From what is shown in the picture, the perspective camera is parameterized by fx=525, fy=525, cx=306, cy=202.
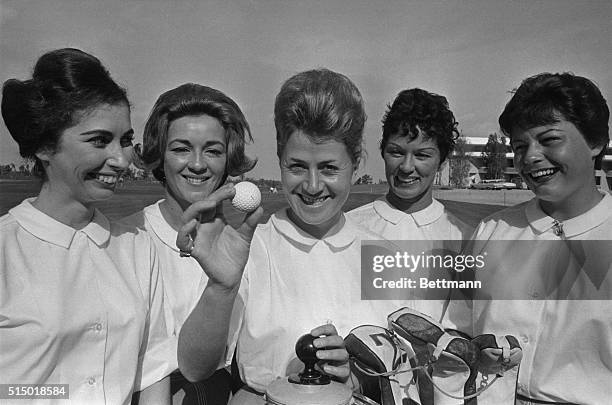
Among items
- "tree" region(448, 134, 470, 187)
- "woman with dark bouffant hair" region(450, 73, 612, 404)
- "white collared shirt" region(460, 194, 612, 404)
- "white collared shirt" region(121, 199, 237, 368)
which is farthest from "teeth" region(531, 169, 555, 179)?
"white collared shirt" region(121, 199, 237, 368)

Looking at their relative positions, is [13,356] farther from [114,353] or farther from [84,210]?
[84,210]

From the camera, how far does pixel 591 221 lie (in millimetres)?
1550

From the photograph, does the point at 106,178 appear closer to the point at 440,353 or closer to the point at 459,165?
the point at 440,353

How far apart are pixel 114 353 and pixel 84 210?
1.26ft

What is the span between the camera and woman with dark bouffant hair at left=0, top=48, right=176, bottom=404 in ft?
4.26

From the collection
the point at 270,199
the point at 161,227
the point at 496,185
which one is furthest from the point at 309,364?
the point at 496,185

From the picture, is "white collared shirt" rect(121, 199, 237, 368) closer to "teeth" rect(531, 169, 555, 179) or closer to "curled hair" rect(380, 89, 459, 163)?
"curled hair" rect(380, 89, 459, 163)

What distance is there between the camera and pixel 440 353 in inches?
57.9

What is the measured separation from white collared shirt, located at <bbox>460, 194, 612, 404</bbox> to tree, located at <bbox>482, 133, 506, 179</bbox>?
143mm

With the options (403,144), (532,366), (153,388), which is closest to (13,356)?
(153,388)

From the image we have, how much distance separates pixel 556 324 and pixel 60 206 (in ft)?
4.66

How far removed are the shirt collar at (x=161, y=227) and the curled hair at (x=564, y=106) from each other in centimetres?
110

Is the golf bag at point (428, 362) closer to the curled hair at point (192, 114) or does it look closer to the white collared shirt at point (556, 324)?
the white collared shirt at point (556, 324)

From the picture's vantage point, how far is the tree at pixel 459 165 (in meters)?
1.78
